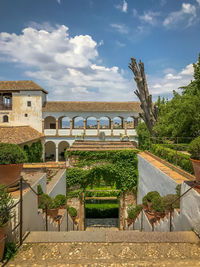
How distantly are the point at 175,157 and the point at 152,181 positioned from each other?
1889 millimetres

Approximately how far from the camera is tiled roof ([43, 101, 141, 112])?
89.4 feet

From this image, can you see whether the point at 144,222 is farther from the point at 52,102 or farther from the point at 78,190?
the point at 52,102

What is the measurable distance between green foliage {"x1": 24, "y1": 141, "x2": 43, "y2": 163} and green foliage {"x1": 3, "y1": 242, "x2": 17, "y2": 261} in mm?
18889

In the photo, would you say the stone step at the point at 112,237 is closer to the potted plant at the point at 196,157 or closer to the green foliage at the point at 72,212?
the potted plant at the point at 196,157

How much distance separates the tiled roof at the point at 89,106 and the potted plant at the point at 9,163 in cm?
2335

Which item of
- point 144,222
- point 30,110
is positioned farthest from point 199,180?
point 30,110

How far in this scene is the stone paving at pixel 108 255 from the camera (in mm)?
2766

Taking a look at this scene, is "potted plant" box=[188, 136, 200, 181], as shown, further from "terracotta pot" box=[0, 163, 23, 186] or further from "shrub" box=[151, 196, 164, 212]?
"terracotta pot" box=[0, 163, 23, 186]

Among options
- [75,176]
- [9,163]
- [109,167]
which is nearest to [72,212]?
[75,176]

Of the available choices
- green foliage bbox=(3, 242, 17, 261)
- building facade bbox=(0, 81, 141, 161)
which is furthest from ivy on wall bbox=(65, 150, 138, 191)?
building facade bbox=(0, 81, 141, 161)

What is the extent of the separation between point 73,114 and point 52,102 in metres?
4.25

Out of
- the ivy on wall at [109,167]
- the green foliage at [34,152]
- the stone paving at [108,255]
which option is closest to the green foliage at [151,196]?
the stone paving at [108,255]

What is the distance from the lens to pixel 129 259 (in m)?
2.88

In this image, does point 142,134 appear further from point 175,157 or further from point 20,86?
point 20,86
